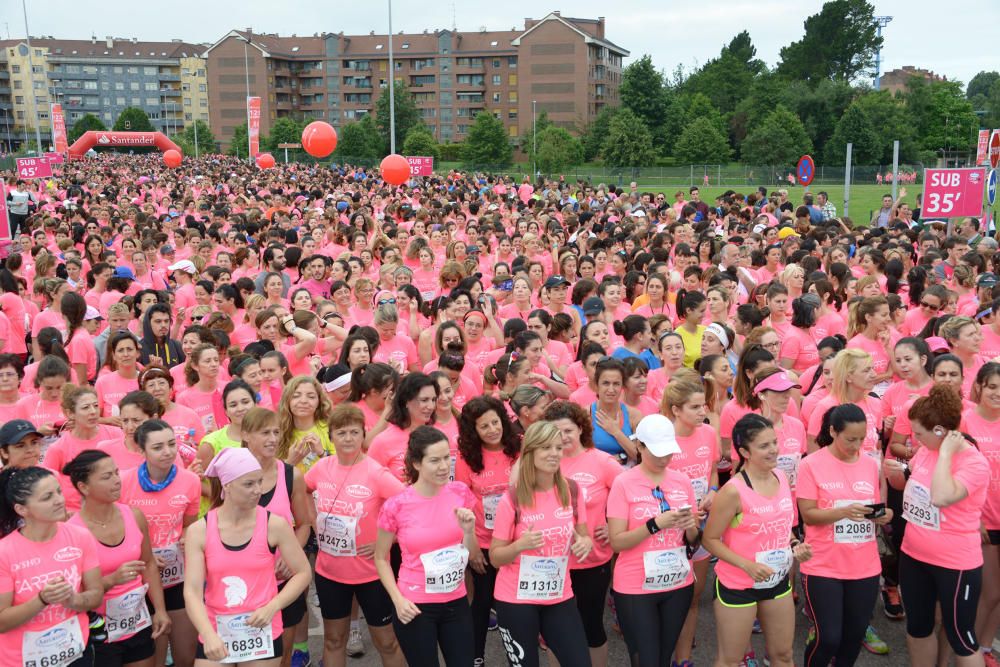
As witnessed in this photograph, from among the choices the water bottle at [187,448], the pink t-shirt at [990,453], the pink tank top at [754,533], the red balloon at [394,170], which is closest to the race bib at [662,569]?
the pink tank top at [754,533]

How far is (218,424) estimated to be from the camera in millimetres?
6336

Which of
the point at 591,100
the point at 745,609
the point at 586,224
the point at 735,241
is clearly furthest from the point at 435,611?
the point at 591,100

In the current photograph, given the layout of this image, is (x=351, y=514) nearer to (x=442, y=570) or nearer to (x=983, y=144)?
(x=442, y=570)

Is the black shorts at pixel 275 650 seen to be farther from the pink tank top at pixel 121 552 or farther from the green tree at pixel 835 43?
the green tree at pixel 835 43

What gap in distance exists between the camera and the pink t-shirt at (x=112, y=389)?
654 centimetres

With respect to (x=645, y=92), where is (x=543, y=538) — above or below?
below

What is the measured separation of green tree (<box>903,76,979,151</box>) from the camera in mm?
65875

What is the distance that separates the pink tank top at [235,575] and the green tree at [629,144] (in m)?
53.1

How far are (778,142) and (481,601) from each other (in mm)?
54735

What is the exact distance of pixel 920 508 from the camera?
4805 mm

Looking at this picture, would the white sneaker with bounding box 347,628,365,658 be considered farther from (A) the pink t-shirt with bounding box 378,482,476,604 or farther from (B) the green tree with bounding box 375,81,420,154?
(B) the green tree with bounding box 375,81,420,154

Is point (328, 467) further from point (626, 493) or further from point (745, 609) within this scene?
point (745, 609)

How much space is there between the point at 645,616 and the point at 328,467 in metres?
1.90

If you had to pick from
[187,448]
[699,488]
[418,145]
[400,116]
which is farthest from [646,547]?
[400,116]
